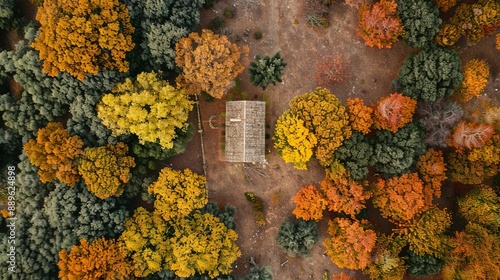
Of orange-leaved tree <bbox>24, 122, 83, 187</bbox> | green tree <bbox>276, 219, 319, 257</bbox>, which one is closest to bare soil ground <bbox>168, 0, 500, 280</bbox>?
green tree <bbox>276, 219, 319, 257</bbox>

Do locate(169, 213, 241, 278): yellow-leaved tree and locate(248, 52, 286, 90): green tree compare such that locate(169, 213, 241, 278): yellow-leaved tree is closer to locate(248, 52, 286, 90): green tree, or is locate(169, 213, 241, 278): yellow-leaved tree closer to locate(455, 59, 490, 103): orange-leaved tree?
locate(248, 52, 286, 90): green tree

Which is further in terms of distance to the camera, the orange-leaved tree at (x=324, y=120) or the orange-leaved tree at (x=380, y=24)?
the orange-leaved tree at (x=324, y=120)

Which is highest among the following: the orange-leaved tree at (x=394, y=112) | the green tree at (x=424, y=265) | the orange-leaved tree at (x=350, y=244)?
the orange-leaved tree at (x=394, y=112)

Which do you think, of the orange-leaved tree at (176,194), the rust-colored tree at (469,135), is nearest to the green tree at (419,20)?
the rust-colored tree at (469,135)

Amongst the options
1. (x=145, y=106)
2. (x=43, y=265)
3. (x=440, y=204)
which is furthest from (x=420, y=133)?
(x=43, y=265)

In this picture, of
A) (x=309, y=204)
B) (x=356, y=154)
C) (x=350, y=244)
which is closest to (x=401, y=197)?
(x=356, y=154)

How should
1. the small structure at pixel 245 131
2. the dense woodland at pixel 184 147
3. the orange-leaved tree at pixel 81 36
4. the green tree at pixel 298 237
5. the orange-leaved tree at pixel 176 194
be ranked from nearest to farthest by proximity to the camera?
the orange-leaved tree at pixel 81 36 → the dense woodland at pixel 184 147 → the orange-leaved tree at pixel 176 194 → the green tree at pixel 298 237 → the small structure at pixel 245 131

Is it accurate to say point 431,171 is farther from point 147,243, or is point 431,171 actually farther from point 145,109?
point 147,243

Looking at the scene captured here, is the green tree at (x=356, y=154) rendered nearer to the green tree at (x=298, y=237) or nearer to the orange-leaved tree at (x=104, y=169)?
the green tree at (x=298, y=237)
